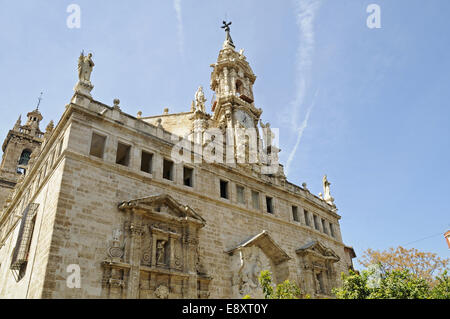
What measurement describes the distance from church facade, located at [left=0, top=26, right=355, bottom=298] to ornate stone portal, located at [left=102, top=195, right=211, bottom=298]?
0.15ft

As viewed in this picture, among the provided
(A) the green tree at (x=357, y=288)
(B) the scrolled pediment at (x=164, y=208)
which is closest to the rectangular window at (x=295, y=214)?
(B) the scrolled pediment at (x=164, y=208)

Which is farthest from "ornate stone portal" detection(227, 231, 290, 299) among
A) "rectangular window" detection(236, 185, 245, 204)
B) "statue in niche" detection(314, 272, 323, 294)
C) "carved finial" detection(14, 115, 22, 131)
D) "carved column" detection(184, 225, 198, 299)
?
"carved finial" detection(14, 115, 22, 131)

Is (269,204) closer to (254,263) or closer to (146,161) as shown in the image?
(254,263)

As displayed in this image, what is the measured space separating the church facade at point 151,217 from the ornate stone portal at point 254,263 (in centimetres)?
6

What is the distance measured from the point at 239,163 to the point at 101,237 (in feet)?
34.8

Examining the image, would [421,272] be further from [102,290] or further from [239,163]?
[102,290]

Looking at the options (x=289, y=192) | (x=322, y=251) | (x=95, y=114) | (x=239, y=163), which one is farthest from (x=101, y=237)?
(x=322, y=251)

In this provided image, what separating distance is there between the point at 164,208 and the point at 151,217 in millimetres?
909

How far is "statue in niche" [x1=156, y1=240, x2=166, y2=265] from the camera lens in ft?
54.4

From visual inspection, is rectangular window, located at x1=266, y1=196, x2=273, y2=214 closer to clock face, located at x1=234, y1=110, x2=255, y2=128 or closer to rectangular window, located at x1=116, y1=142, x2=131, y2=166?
clock face, located at x1=234, y1=110, x2=255, y2=128

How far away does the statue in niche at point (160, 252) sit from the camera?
16.6m

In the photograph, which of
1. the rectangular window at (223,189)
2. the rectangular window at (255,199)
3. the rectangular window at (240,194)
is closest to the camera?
the rectangular window at (223,189)

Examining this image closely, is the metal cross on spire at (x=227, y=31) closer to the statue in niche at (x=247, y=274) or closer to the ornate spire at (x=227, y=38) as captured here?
the ornate spire at (x=227, y=38)
